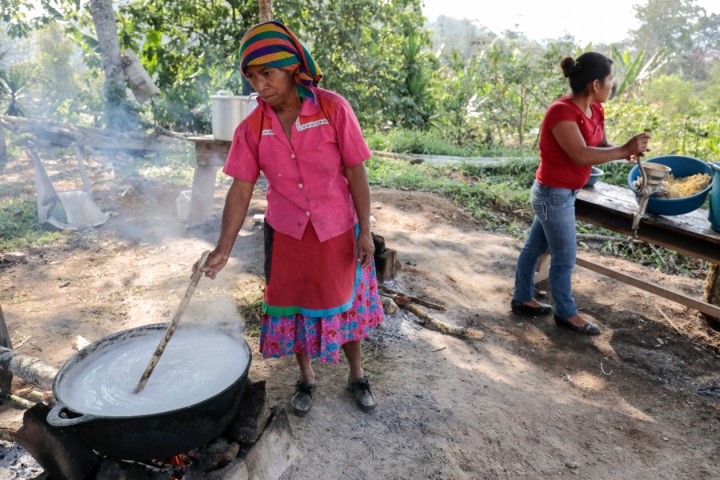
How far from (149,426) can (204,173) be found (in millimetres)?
3945

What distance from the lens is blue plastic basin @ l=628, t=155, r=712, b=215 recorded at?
326 centimetres

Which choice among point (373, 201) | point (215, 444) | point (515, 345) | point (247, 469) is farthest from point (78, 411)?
point (373, 201)

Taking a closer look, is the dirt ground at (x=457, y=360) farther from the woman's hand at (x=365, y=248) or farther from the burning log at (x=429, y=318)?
the woman's hand at (x=365, y=248)

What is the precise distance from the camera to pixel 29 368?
2281 millimetres

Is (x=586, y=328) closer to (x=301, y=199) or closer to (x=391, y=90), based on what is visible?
(x=301, y=199)

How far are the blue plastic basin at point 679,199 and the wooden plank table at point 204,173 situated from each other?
3.50m

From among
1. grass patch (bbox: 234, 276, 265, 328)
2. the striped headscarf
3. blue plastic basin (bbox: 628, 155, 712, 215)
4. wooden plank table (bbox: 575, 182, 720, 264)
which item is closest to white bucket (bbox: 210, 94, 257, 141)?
grass patch (bbox: 234, 276, 265, 328)

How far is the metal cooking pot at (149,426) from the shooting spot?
156 cm

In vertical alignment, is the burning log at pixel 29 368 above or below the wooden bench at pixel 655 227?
below

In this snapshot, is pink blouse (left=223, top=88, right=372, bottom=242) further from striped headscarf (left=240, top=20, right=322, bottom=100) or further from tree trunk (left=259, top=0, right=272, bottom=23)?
tree trunk (left=259, top=0, right=272, bottom=23)

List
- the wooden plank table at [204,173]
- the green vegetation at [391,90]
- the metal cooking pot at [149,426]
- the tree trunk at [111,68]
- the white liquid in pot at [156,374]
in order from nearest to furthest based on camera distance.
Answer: the metal cooking pot at [149,426] → the white liquid in pot at [156,374] → the wooden plank table at [204,173] → the green vegetation at [391,90] → the tree trunk at [111,68]

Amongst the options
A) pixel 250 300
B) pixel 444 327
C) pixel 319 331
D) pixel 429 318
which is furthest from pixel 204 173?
pixel 319 331

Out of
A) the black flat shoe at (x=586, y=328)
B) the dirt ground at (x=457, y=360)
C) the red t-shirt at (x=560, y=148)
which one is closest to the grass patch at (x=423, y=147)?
the dirt ground at (x=457, y=360)

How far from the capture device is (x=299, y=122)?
2.13m
